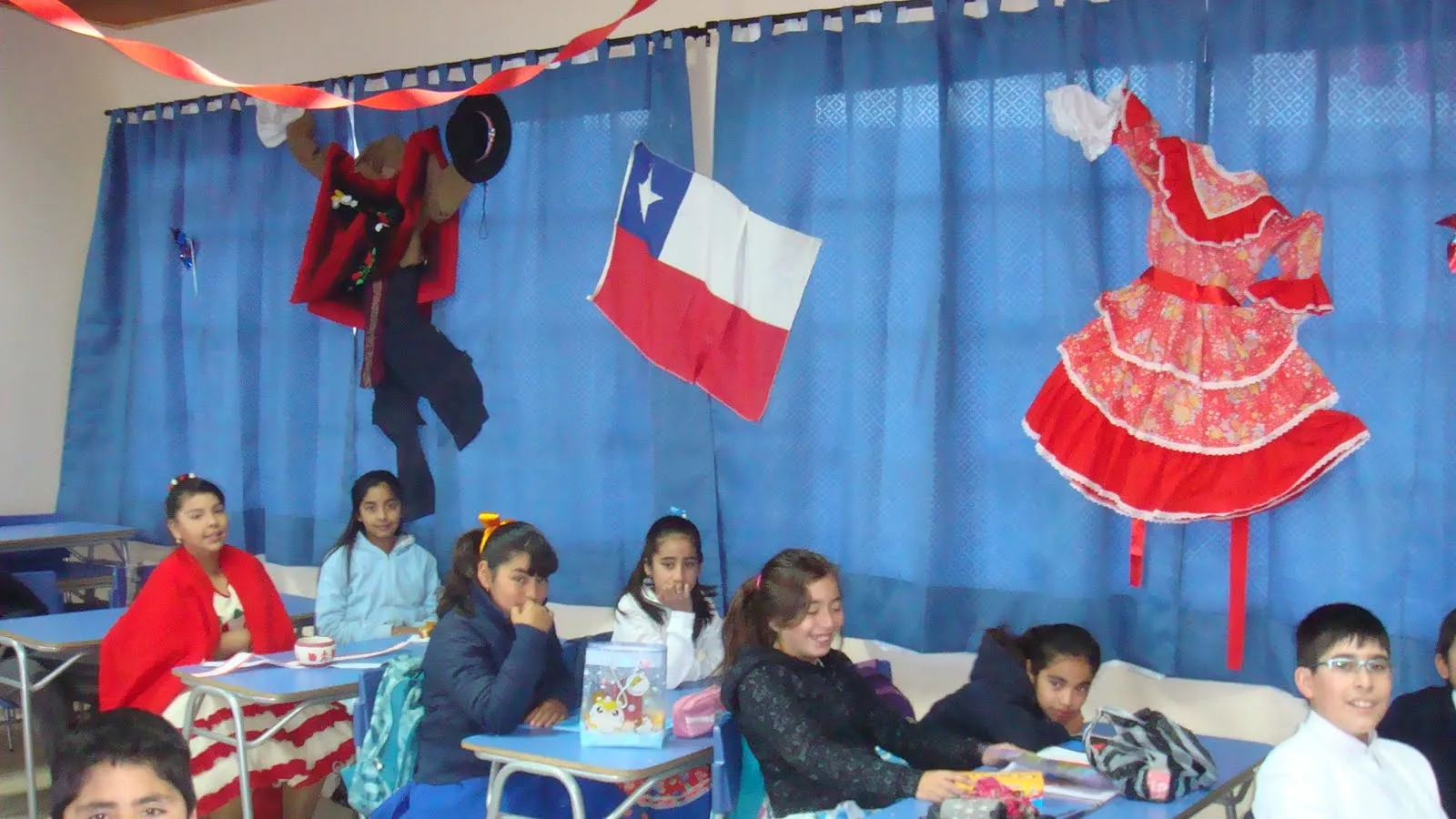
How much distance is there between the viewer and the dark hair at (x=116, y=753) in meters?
1.74

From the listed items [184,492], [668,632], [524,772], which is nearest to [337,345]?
[184,492]

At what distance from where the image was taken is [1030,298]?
395cm

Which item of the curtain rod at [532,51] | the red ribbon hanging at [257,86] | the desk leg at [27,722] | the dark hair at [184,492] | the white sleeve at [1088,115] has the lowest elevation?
the desk leg at [27,722]

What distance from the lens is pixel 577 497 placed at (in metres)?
4.84

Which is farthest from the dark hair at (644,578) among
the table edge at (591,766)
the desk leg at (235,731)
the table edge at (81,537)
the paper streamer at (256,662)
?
the table edge at (81,537)

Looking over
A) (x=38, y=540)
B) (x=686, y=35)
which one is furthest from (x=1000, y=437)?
(x=38, y=540)

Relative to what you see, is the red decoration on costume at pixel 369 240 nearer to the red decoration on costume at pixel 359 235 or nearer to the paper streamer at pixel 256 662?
the red decoration on costume at pixel 359 235

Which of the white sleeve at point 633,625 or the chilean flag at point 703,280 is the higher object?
the chilean flag at point 703,280

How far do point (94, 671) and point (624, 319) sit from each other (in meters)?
2.03

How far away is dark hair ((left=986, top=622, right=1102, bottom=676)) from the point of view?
3502 mm

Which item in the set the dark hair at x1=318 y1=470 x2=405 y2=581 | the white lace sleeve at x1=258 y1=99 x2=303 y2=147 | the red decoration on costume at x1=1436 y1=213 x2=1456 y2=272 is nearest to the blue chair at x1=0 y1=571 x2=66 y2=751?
the dark hair at x1=318 y1=470 x2=405 y2=581

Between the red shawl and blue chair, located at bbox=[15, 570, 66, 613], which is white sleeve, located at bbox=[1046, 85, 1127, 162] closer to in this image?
the red shawl

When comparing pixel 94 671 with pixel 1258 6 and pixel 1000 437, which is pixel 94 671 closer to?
pixel 1000 437

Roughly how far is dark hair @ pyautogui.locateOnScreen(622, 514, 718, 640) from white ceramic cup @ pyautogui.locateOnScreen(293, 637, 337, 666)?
0.83 meters
